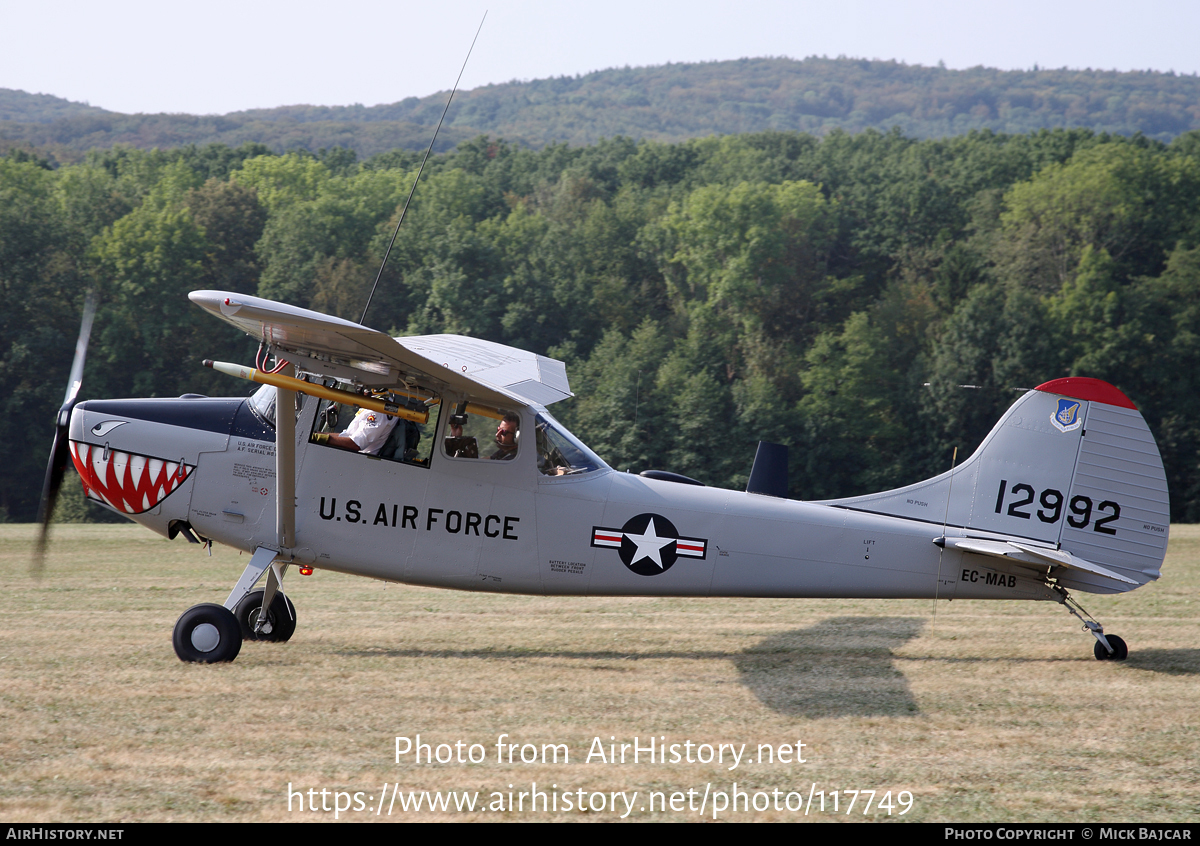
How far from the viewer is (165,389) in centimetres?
4219

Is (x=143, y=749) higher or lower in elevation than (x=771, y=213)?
lower

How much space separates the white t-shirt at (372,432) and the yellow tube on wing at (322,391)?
236 millimetres

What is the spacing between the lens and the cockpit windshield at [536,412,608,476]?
8258 mm

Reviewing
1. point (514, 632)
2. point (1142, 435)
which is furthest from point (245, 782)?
point (1142, 435)

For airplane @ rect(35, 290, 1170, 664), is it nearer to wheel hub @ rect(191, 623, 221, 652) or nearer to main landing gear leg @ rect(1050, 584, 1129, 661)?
main landing gear leg @ rect(1050, 584, 1129, 661)

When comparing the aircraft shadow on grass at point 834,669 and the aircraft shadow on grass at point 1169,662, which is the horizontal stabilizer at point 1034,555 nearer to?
the aircraft shadow on grass at point 1169,662

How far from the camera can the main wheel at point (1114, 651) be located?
8.27 meters

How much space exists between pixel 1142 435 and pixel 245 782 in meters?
7.24

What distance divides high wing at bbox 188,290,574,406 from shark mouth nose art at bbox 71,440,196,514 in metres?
1.52

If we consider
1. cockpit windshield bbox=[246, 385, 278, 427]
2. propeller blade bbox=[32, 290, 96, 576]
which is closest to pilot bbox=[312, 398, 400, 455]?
cockpit windshield bbox=[246, 385, 278, 427]

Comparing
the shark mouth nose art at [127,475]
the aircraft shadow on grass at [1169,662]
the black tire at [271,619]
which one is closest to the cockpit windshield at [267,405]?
the shark mouth nose art at [127,475]

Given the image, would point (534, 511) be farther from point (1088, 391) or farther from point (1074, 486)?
point (1088, 391)

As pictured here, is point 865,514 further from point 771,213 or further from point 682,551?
point 771,213
